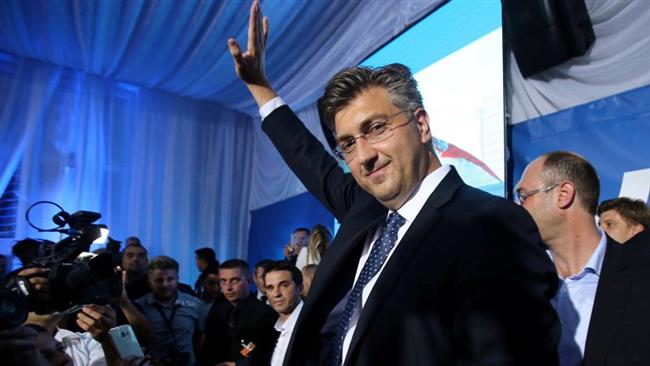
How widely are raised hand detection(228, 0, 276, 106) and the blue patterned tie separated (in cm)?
61

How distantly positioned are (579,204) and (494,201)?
896 millimetres

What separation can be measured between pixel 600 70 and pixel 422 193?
2.34 m

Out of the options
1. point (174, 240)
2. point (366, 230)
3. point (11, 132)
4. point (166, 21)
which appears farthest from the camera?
point (174, 240)

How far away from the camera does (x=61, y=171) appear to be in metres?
6.54

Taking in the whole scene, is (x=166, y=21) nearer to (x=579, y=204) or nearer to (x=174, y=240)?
(x=174, y=240)

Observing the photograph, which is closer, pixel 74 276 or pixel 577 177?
pixel 74 276

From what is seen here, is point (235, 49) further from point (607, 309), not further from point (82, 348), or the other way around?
point (82, 348)

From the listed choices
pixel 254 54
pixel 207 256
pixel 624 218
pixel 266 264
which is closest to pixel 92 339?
pixel 266 264

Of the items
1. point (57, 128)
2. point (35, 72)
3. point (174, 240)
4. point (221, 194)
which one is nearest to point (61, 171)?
point (57, 128)

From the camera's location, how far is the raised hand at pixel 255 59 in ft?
4.74

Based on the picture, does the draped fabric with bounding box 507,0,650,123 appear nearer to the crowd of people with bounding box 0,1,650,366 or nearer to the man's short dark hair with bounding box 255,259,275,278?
the crowd of people with bounding box 0,1,650,366

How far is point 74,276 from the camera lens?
1472 millimetres

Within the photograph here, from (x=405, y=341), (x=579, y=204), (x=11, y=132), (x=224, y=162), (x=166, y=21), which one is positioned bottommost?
(x=405, y=341)

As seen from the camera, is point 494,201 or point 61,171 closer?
point 494,201
